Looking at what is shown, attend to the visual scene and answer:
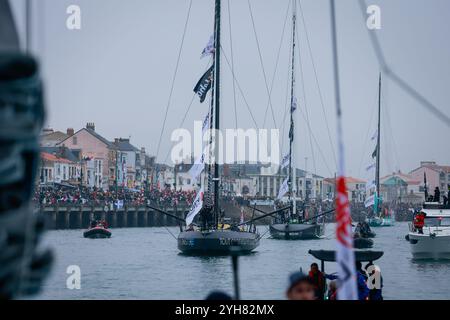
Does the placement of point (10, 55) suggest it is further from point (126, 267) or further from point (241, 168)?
point (241, 168)

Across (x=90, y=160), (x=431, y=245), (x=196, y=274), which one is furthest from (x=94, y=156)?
(x=196, y=274)

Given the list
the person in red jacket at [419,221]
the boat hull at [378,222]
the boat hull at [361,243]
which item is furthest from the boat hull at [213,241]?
the boat hull at [378,222]

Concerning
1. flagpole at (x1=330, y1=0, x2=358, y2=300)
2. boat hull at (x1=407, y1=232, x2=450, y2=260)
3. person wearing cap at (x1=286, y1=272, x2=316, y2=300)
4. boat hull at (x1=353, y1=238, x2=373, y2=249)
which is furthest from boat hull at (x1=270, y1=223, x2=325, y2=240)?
flagpole at (x1=330, y1=0, x2=358, y2=300)

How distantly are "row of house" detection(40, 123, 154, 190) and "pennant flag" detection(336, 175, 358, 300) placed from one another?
3812 inches

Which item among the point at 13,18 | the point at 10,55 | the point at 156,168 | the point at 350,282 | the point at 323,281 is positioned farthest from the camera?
the point at 156,168

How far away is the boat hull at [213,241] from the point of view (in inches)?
1563

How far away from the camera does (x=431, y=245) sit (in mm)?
39375

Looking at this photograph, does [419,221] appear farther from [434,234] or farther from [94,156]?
[94,156]

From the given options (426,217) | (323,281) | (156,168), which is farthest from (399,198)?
(323,281)

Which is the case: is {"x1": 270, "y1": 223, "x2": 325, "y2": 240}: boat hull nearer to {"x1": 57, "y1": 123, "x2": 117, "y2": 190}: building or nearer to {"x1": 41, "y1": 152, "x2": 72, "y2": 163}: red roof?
{"x1": 41, "y1": 152, "x2": 72, "y2": 163}: red roof

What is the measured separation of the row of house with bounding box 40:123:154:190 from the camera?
348ft

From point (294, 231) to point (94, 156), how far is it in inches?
2439
